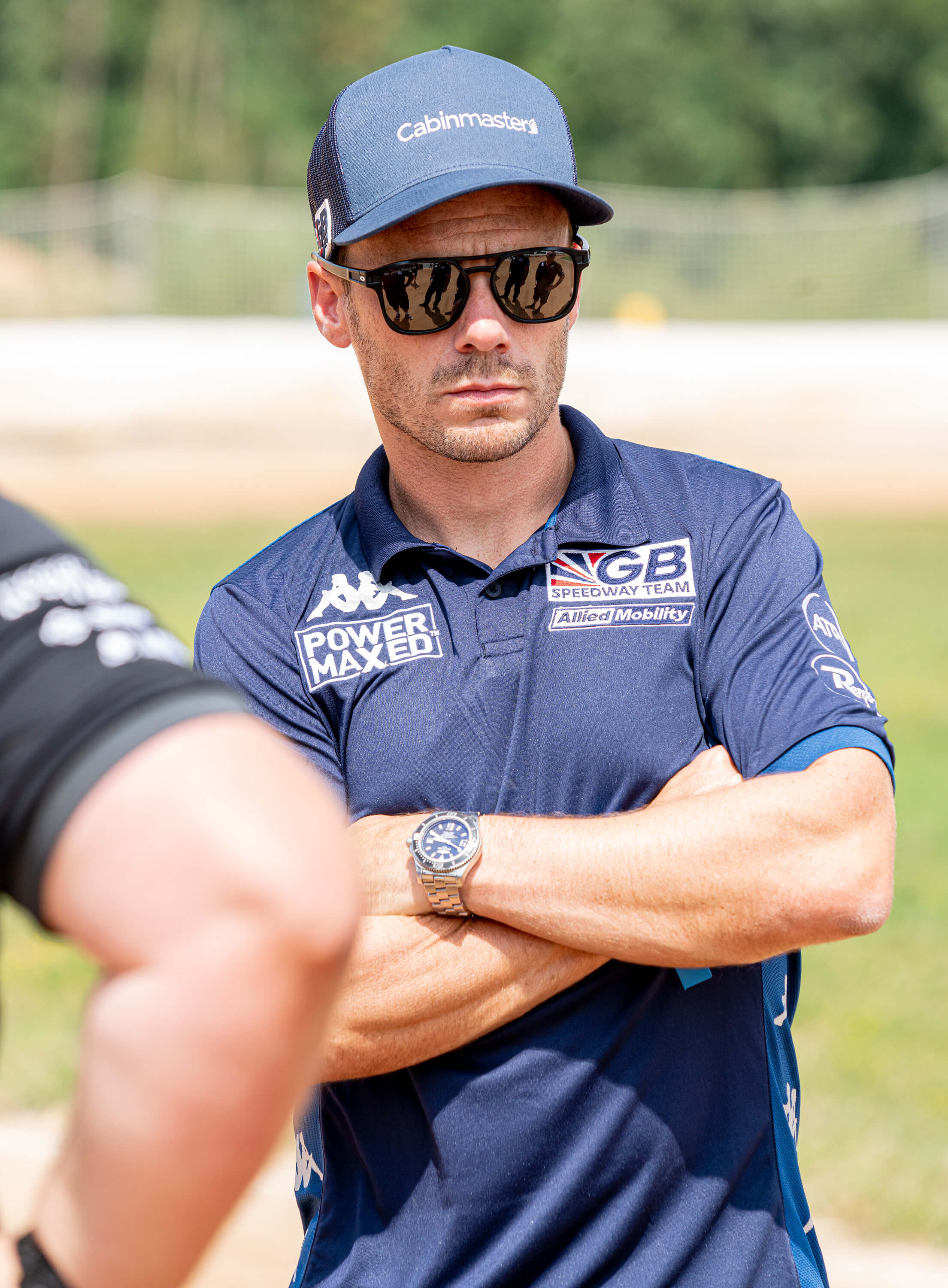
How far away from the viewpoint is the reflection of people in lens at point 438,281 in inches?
86.6

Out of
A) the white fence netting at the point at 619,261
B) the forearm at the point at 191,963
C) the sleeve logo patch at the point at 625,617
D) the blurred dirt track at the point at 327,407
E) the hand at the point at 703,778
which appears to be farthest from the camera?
the white fence netting at the point at 619,261

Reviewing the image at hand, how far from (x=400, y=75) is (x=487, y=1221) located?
5.74 ft

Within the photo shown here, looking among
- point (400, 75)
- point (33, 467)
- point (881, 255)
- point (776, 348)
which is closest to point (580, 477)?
point (400, 75)

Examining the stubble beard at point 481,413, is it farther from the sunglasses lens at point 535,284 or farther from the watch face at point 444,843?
the watch face at point 444,843

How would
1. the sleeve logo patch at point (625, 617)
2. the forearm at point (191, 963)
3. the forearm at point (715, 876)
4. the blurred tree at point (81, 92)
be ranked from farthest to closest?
the blurred tree at point (81, 92) → the sleeve logo patch at point (625, 617) → the forearm at point (715, 876) → the forearm at point (191, 963)

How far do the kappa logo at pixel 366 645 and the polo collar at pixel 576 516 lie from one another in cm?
9

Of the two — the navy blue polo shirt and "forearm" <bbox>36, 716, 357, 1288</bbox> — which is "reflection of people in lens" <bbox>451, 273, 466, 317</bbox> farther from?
"forearm" <bbox>36, 716, 357, 1288</bbox>

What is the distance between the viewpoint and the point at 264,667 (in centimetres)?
217

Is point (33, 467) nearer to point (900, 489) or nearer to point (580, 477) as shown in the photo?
point (900, 489)

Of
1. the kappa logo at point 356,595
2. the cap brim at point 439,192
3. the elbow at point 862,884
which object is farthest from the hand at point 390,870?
the cap brim at point 439,192

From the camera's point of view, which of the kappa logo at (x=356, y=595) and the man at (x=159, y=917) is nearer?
the man at (x=159, y=917)

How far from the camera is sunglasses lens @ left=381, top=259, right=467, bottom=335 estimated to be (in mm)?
2199

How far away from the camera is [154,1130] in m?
0.88

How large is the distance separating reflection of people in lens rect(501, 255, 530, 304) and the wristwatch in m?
0.82
